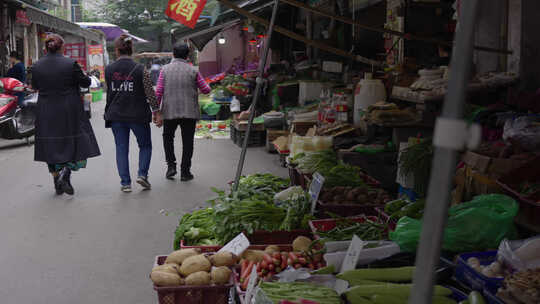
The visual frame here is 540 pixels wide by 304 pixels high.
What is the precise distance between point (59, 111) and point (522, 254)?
642 cm

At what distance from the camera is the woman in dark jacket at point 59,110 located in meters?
7.90

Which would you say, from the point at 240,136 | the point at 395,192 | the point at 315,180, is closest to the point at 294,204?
the point at 315,180

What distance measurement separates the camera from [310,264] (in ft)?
13.3

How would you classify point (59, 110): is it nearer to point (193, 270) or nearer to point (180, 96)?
point (180, 96)

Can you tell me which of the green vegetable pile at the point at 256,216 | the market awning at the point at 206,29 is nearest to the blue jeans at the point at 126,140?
the green vegetable pile at the point at 256,216

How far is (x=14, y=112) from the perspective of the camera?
43.8 feet

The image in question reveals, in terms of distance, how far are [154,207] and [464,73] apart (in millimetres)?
6459

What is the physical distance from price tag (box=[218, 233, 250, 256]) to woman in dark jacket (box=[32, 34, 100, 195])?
4476 millimetres

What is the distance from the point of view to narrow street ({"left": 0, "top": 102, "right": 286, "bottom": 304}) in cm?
492

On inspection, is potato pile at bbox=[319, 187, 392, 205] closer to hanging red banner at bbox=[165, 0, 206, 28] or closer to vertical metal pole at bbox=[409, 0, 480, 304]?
hanging red banner at bbox=[165, 0, 206, 28]

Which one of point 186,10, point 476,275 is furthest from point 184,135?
point 476,275

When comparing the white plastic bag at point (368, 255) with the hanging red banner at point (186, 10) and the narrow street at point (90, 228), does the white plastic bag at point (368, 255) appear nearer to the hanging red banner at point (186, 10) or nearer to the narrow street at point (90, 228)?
the narrow street at point (90, 228)

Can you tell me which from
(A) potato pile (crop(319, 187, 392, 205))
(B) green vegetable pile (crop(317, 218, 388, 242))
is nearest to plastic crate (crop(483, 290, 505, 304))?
(B) green vegetable pile (crop(317, 218, 388, 242))

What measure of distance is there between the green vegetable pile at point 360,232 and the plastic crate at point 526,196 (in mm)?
904
